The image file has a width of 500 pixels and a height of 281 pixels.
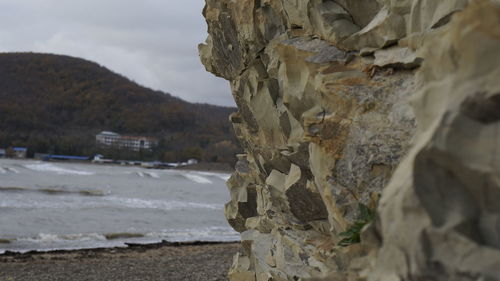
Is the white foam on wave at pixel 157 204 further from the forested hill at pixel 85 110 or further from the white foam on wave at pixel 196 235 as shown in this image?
the forested hill at pixel 85 110

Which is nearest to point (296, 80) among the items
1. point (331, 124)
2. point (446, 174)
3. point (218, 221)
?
point (331, 124)

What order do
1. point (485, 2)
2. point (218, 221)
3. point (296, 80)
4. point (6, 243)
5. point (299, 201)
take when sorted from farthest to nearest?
point (218, 221) → point (6, 243) → point (299, 201) → point (296, 80) → point (485, 2)

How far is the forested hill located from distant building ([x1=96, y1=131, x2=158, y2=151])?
2.02 meters

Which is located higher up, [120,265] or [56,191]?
[120,265]

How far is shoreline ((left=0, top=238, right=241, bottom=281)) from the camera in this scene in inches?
605

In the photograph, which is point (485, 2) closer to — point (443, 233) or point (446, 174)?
point (446, 174)

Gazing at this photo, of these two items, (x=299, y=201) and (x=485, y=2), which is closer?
(x=485, y=2)

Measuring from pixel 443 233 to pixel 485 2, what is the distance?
1.10 m

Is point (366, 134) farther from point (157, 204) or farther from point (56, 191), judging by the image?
point (56, 191)

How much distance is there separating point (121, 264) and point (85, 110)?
113645mm

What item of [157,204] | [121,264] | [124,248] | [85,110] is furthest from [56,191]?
[85,110]

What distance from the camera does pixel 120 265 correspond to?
17031 millimetres

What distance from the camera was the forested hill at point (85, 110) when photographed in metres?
110

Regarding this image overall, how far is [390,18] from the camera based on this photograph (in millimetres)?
4836
